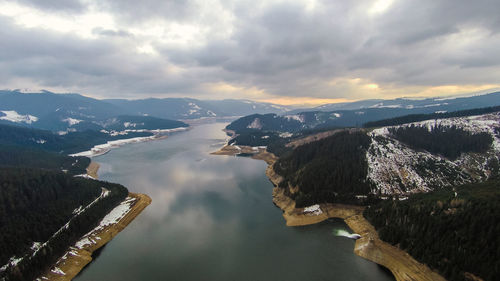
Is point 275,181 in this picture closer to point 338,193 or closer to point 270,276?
point 338,193

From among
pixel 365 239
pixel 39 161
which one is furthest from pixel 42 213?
pixel 39 161

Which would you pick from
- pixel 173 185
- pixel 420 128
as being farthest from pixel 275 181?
pixel 420 128

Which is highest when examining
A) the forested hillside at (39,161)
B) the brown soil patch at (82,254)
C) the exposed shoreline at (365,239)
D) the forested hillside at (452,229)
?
the forested hillside at (39,161)

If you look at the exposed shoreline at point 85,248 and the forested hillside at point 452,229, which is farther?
the exposed shoreline at point 85,248

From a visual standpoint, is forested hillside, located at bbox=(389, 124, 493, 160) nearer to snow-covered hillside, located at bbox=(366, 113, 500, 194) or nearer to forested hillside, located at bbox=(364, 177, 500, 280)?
snow-covered hillside, located at bbox=(366, 113, 500, 194)

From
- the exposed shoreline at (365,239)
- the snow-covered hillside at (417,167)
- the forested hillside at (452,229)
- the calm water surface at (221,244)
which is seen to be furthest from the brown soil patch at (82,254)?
the snow-covered hillside at (417,167)

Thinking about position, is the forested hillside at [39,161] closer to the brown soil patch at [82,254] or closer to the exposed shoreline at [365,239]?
the brown soil patch at [82,254]
